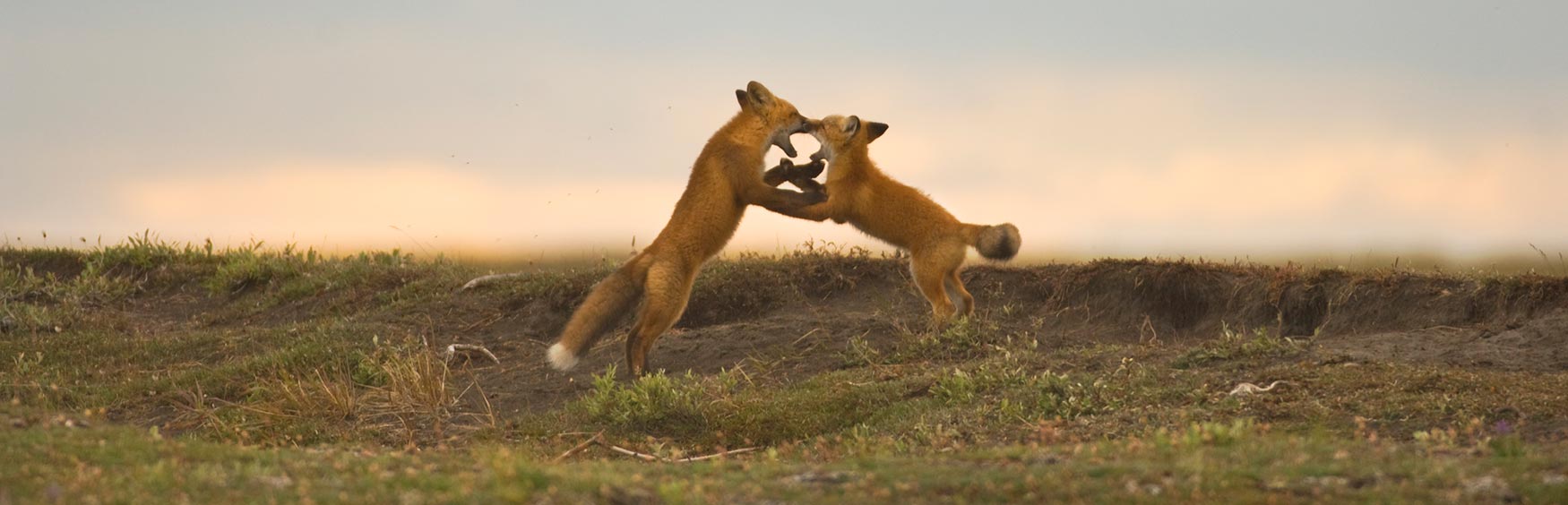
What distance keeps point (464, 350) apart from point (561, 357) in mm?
2623

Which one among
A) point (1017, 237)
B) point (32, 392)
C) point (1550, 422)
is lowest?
point (32, 392)

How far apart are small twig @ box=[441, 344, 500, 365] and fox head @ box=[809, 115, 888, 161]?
3399mm

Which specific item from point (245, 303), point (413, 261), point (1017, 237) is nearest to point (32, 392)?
point (245, 303)

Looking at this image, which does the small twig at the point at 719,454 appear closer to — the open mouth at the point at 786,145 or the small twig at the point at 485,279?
the open mouth at the point at 786,145

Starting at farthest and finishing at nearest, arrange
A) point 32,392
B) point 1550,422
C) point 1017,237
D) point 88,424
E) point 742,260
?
point 742,260, point 32,392, point 1017,237, point 1550,422, point 88,424

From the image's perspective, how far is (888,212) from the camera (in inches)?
458

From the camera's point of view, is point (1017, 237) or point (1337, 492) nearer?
point (1337, 492)

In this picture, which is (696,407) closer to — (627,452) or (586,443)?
(586,443)

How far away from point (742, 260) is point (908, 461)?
27.7ft

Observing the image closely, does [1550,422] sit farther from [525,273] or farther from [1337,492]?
[525,273]

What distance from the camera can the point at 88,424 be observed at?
7.20 metres

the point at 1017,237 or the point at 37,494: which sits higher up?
the point at 1017,237

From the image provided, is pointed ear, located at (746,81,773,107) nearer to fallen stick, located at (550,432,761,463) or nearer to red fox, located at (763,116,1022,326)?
red fox, located at (763,116,1022,326)

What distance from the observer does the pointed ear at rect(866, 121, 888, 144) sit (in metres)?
12.1
